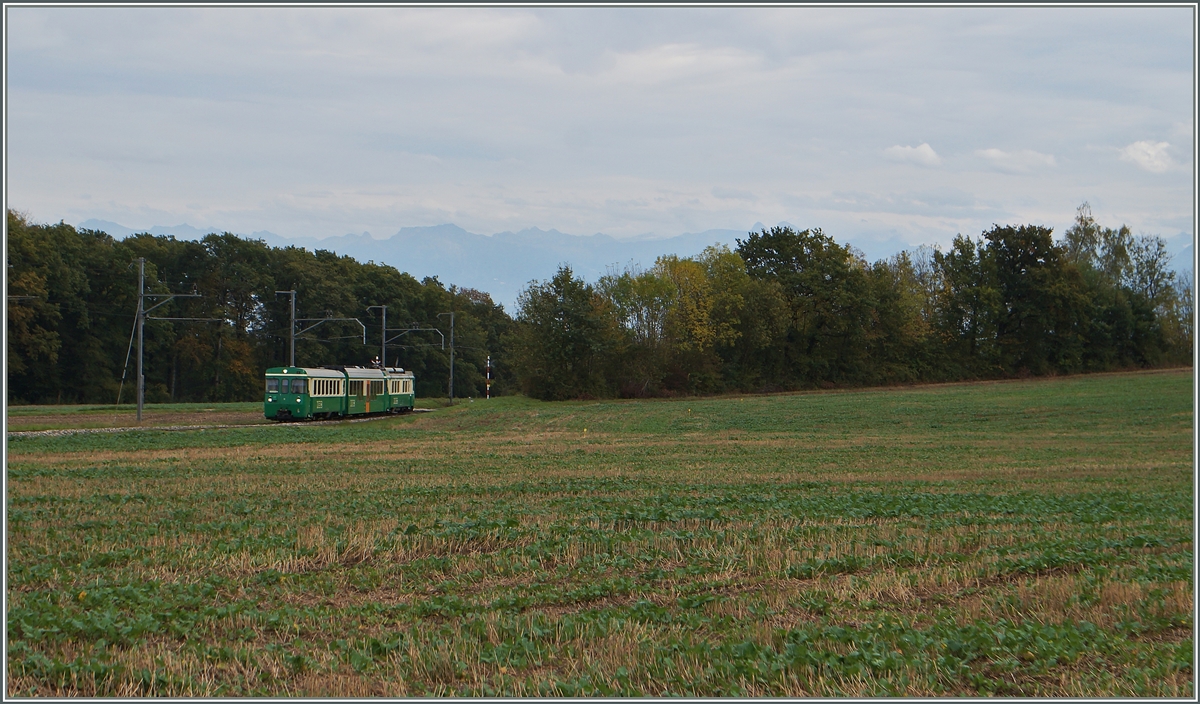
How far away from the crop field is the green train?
72.0 ft

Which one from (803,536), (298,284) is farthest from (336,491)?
(298,284)

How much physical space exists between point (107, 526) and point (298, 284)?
74.5m

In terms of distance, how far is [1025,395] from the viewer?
61.2m

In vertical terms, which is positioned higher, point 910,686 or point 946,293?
point 946,293

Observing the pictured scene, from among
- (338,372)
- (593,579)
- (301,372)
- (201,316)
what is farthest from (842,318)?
(593,579)

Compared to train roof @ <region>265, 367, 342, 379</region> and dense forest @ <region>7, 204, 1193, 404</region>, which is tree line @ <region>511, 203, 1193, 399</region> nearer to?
dense forest @ <region>7, 204, 1193, 404</region>

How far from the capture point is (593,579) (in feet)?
35.8

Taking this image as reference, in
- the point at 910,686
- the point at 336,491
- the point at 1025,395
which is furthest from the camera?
the point at 1025,395

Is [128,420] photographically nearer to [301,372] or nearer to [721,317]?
[301,372]

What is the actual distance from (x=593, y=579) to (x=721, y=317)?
6738cm

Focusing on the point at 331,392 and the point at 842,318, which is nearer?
the point at 331,392

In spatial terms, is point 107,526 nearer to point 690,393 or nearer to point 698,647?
point 698,647

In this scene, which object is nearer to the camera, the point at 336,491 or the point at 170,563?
the point at 170,563

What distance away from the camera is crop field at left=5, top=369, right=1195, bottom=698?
24.8 feet
